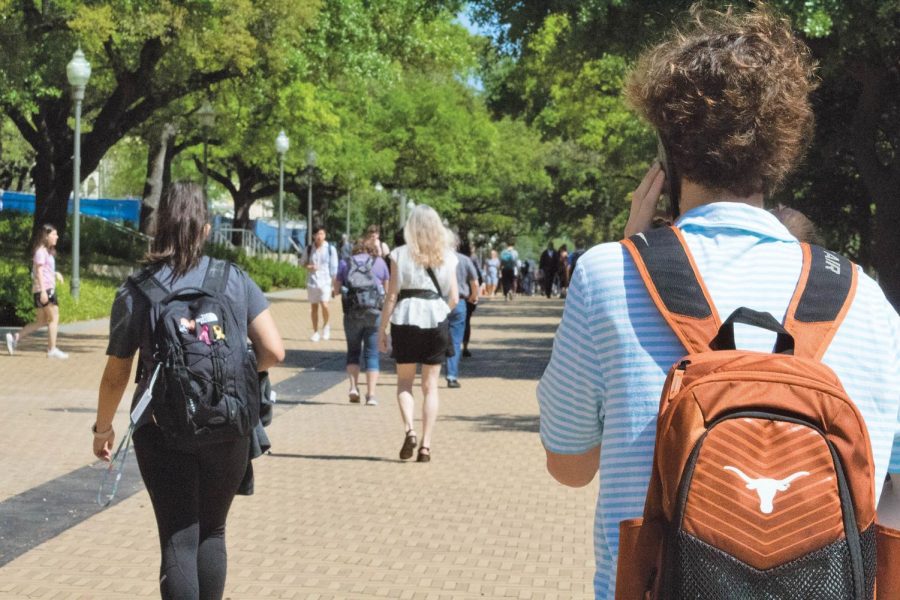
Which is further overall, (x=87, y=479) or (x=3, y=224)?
(x=3, y=224)

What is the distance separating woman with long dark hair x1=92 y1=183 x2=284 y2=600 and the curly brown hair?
244 centimetres

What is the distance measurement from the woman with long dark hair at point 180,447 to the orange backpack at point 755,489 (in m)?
2.69

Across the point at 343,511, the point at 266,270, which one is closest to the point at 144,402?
the point at 343,511

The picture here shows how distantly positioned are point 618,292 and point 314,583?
431 centimetres

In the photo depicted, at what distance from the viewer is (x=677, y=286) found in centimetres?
206

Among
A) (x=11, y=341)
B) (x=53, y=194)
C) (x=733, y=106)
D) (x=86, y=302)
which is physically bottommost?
(x=11, y=341)

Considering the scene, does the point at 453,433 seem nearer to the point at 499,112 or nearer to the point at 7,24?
the point at 7,24

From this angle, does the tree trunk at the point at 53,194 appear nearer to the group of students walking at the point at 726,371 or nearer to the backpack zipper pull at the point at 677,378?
the group of students walking at the point at 726,371

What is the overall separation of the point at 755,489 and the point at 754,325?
249 mm

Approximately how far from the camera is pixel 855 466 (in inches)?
73.9

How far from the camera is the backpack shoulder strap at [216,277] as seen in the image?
4461 mm

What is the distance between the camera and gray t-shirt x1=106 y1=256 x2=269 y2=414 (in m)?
4.47

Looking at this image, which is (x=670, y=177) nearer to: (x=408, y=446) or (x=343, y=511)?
(x=343, y=511)

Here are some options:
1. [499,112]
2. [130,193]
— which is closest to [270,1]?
[499,112]
